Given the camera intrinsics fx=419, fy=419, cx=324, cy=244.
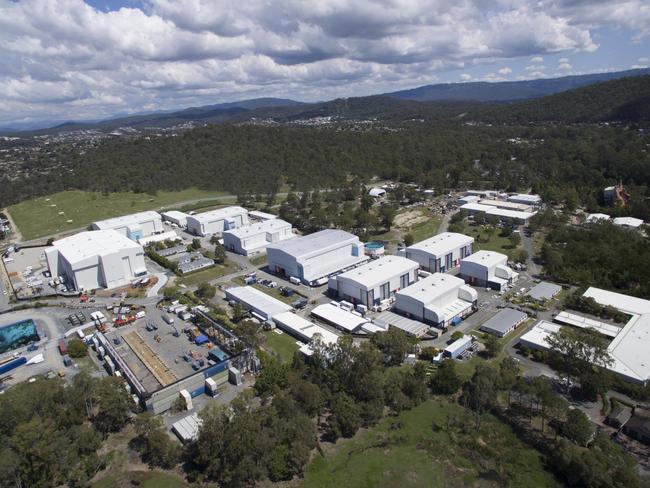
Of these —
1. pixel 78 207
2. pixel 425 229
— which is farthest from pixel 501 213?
pixel 78 207

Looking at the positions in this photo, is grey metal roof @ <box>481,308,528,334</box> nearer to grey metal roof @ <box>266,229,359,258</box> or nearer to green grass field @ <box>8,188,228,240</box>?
grey metal roof @ <box>266,229,359,258</box>

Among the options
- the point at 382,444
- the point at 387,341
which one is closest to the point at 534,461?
the point at 382,444

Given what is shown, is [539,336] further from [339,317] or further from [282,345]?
[282,345]

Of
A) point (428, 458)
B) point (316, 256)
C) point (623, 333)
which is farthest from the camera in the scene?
point (316, 256)

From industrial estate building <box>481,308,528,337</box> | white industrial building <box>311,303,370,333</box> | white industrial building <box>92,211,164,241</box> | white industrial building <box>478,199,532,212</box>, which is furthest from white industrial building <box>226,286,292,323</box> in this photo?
white industrial building <box>478,199,532,212</box>

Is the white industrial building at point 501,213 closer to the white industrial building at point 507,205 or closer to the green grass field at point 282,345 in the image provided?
the white industrial building at point 507,205
